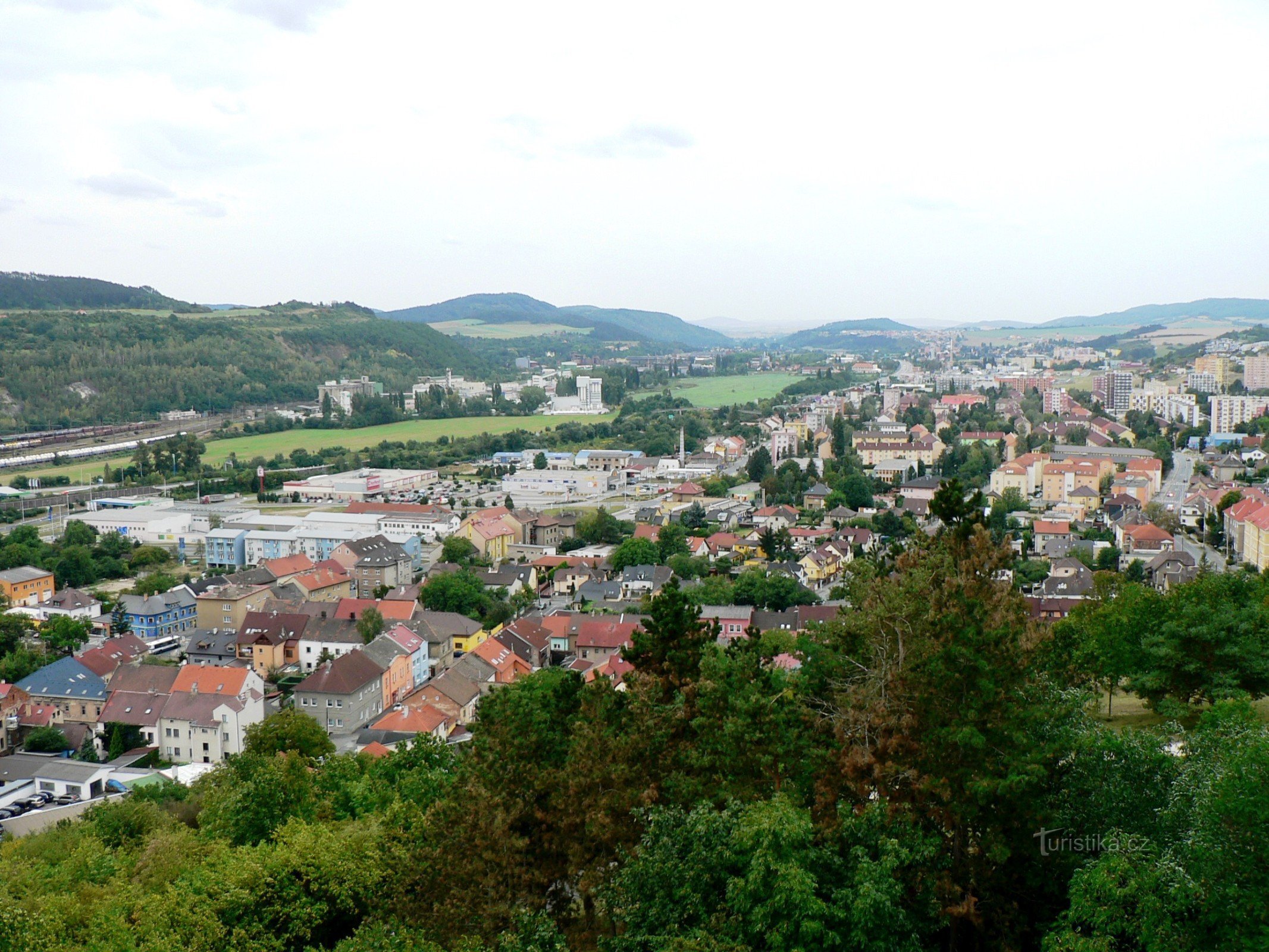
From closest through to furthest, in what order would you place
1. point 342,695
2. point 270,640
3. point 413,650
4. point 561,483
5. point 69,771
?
point 69,771, point 342,695, point 413,650, point 270,640, point 561,483

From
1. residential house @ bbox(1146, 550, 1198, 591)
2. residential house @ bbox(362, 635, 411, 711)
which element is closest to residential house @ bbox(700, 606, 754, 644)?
residential house @ bbox(362, 635, 411, 711)

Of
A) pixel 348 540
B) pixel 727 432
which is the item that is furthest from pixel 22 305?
pixel 348 540

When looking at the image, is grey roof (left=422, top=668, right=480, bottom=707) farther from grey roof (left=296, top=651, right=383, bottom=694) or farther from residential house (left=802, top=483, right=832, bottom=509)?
residential house (left=802, top=483, right=832, bottom=509)

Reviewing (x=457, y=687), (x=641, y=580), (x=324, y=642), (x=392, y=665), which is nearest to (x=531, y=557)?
(x=641, y=580)

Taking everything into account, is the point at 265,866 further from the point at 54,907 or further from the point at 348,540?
the point at 348,540

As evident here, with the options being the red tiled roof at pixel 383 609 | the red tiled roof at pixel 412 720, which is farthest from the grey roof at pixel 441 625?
the red tiled roof at pixel 412 720

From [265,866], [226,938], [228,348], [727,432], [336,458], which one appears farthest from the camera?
[228,348]

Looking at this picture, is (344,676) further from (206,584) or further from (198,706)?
(206,584)
